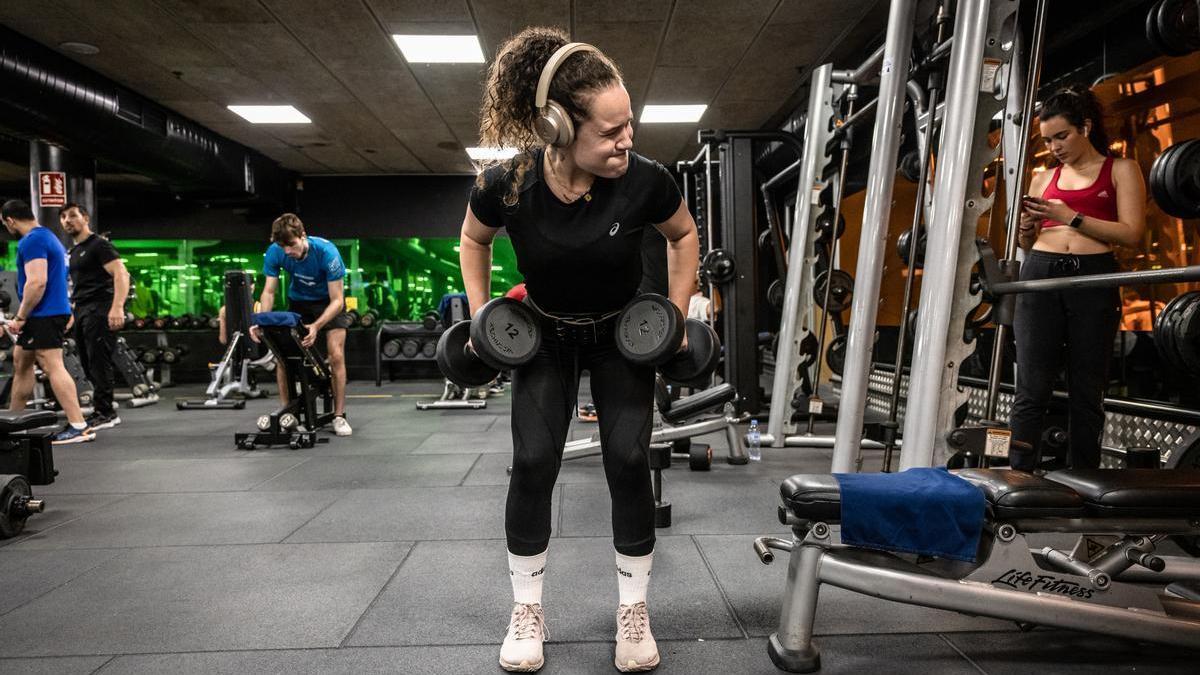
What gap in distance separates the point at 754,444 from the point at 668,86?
379 centimetres

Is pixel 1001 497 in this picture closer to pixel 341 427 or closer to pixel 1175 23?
pixel 1175 23

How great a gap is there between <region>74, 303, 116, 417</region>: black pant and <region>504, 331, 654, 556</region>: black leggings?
424 cm

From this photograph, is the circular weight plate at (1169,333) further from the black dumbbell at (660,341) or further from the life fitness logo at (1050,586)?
the black dumbbell at (660,341)

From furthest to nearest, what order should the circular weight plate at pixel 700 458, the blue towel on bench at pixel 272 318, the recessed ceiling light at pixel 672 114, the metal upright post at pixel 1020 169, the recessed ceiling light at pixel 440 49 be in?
the recessed ceiling light at pixel 672 114, the recessed ceiling light at pixel 440 49, the blue towel on bench at pixel 272 318, the circular weight plate at pixel 700 458, the metal upright post at pixel 1020 169

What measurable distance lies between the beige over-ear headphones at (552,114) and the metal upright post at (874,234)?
1492 millimetres

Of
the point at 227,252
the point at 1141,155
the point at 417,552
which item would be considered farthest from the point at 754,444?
the point at 227,252

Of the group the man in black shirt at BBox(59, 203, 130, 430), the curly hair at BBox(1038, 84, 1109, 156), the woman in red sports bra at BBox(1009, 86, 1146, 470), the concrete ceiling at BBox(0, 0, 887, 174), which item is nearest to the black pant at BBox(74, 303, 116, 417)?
the man in black shirt at BBox(59, 203, 130, 430)

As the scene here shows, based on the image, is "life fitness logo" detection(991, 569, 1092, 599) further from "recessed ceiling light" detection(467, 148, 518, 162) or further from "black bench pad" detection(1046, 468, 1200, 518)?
"recessed ceiling light" detection(467, 148, 518, 162)

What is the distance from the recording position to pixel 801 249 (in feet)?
11.9

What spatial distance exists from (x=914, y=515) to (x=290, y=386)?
3.75m

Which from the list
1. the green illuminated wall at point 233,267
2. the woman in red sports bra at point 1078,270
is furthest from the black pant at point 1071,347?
the green illuminated wall at point 233,267

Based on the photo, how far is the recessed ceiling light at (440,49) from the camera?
4.78m

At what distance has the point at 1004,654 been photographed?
4.24 ft

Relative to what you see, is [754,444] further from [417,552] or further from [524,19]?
[524,19]
